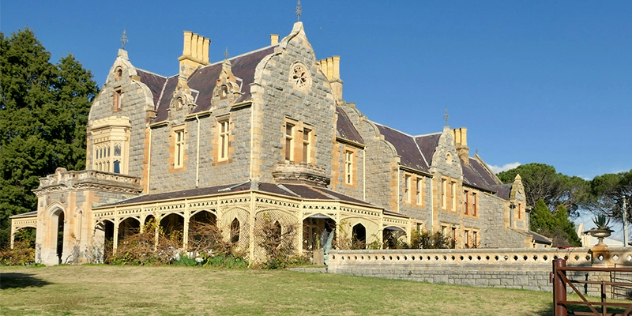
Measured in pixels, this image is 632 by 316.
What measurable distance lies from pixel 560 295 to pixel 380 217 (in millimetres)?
17084

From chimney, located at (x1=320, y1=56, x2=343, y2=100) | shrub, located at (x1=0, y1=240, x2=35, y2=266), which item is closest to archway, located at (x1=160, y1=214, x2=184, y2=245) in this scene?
shrub, located at (x1=0, y1=240, x2=35, y2=266)

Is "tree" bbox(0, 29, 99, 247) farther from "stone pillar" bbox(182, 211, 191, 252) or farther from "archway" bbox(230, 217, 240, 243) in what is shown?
"archway" bbox(230, 217, 240, 243)

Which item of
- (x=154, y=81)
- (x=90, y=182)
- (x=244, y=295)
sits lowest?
(x=244, y=295)

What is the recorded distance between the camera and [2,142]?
38.8 m

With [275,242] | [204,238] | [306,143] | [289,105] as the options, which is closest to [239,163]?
[289,105]

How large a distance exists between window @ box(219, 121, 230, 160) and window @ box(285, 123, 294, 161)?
245 centimetres

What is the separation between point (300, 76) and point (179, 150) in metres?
6.20

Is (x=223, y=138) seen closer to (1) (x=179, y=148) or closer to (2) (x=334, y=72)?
(1) (x=179, y=148)

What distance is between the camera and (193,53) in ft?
114

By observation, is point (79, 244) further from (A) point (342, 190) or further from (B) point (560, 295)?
(B) point (560, 295)

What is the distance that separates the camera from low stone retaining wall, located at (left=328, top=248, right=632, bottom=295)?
18938 mm

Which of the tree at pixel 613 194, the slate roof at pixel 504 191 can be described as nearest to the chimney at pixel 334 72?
the slate roof at pixel 504 191

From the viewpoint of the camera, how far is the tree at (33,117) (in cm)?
3822

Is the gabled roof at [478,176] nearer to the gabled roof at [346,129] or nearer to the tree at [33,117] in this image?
the gabled roof at [346,129]
